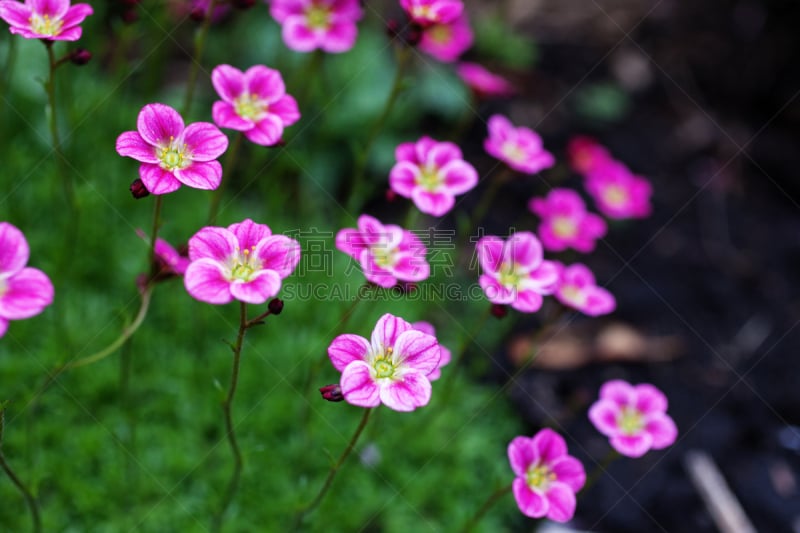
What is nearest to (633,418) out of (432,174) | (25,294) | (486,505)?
(486,505)

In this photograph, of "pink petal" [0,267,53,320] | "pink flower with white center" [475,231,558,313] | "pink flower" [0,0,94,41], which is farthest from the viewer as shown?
"pink flower with white center" [475,231,558,313]

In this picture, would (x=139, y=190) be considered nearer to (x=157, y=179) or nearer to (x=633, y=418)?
(x=157, y=179)

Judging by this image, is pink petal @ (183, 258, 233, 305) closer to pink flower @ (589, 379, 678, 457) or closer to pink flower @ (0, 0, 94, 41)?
pink flower @ (0, 0, 94, 41)

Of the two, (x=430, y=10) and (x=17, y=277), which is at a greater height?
(x=430, y=10)

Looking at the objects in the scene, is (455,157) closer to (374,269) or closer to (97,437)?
(374,269)

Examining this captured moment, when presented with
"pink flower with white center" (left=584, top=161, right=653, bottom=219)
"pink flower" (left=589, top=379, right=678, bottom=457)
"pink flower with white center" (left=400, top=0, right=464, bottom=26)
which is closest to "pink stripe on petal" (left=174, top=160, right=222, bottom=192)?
"pink flower with white center" (left=400, top=0, right=464, bottom=26)

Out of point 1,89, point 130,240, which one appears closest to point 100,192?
point 130,240

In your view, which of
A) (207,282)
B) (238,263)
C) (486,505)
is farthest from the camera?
(486,505)
